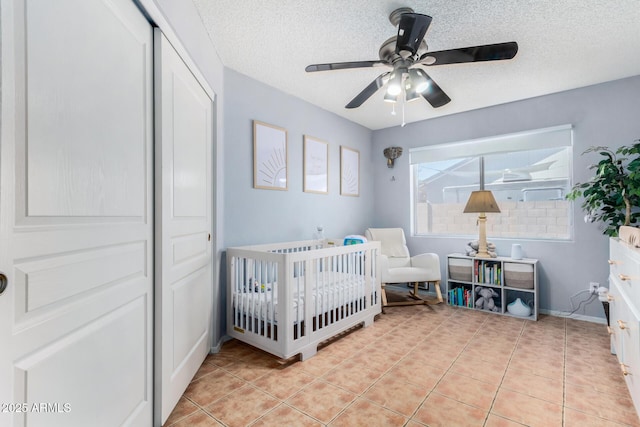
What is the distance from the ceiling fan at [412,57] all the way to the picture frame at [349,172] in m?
1.65

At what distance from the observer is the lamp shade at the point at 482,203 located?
3.23 meters

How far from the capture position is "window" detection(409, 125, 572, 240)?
319cm

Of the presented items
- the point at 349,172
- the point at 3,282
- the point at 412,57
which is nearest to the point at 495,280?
the point at 349,172

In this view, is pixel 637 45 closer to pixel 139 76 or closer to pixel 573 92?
pixel 573 92

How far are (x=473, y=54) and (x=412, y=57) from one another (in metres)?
0.35

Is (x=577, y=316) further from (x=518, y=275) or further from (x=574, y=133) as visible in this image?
(x=574, y=133)

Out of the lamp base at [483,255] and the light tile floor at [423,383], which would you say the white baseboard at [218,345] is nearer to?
the light tile floor at [423,383]

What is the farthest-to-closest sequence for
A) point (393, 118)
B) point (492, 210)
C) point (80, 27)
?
point (393, 118)
point (492, 210)
point (80, 27)

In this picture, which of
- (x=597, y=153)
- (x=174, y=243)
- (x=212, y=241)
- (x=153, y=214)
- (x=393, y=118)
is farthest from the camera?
(x=393, y=118)

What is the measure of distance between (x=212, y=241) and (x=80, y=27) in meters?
1.59

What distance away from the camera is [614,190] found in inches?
102

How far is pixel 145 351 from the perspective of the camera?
53.9 inches

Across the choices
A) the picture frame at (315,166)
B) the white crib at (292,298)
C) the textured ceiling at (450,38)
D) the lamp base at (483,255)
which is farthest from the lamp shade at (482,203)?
the picture frame at (315,166)

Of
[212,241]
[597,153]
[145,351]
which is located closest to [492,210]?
[597,153]
